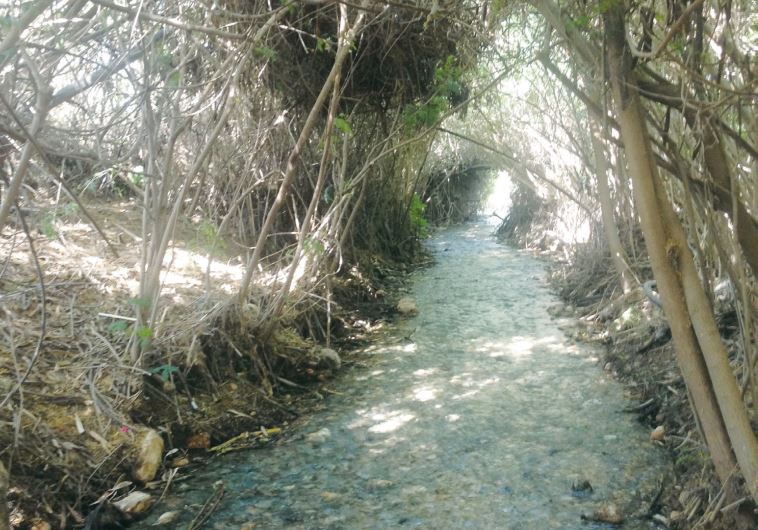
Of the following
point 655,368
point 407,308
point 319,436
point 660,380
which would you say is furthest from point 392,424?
point 407,308

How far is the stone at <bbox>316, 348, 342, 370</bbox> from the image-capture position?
5254mm

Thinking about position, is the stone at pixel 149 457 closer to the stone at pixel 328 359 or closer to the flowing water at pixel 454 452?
the flowing water at pixel 454 452

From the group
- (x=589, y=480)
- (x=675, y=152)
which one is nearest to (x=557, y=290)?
(x=589, y=480)

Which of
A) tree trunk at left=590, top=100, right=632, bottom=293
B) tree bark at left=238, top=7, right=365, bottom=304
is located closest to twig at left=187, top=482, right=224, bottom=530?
tree bark at left=238, top=7, right=365, bottom=304

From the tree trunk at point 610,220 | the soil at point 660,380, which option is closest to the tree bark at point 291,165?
the tree trunk at point 610,220

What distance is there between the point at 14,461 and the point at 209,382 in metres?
1.39

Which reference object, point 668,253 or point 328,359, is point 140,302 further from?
point 668,253

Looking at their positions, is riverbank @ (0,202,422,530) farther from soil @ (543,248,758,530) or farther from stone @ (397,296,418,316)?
soil @ (543,248,758,530)

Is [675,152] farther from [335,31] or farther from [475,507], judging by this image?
[335,31]

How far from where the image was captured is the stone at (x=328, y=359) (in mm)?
5254

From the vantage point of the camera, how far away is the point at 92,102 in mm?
4441

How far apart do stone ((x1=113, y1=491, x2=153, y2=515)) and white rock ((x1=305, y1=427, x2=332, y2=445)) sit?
1.07 m

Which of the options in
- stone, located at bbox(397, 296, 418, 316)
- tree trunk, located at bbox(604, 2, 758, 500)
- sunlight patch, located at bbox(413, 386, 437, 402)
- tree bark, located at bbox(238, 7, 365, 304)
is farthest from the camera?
stone, located at bbox(397, 296, 418, 316)

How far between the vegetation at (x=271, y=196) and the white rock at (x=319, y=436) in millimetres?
365
